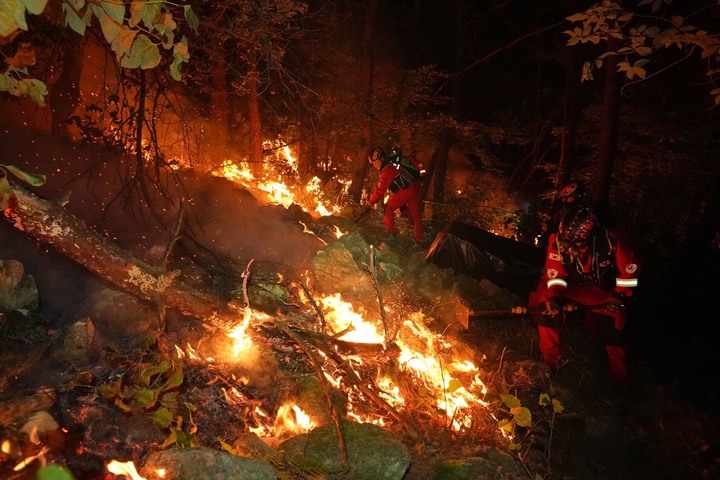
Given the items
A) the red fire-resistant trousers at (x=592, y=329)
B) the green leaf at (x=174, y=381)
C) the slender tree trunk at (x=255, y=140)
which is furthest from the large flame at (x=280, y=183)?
the green leaf at (x=174, y=381)

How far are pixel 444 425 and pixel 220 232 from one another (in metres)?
5.00

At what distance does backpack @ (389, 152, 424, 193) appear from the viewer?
809cm

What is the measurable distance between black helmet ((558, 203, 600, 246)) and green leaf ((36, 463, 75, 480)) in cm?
589

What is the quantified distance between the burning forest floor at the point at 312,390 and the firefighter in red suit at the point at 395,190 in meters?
1.83

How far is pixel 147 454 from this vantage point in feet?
10.2

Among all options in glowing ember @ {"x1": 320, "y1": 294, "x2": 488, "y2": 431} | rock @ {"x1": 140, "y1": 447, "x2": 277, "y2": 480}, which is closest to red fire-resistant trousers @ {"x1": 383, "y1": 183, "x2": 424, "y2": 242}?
glowing ember @ {"x1": 320, "y1": 294, "x2": 488, "y2": 431}

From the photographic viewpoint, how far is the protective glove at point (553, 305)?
5.41 m

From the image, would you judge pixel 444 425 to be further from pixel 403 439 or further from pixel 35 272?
pixel 35 272

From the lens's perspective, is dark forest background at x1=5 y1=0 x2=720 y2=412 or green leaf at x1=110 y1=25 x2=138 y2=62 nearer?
green leaf at x1=110 y1=25 x2=138 y2=62

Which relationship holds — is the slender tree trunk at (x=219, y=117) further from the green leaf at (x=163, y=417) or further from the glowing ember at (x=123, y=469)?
the glowing ember at (x=123, y=469)

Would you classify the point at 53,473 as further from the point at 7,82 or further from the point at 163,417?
the point at 7,82

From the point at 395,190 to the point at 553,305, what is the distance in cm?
400

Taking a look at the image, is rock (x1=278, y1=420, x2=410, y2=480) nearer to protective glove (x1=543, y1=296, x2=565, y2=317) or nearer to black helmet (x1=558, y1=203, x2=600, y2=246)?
protective glove (x1=543, y1=296, x2=565, y2=317)

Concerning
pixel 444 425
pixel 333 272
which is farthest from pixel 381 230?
pixel 444 425
